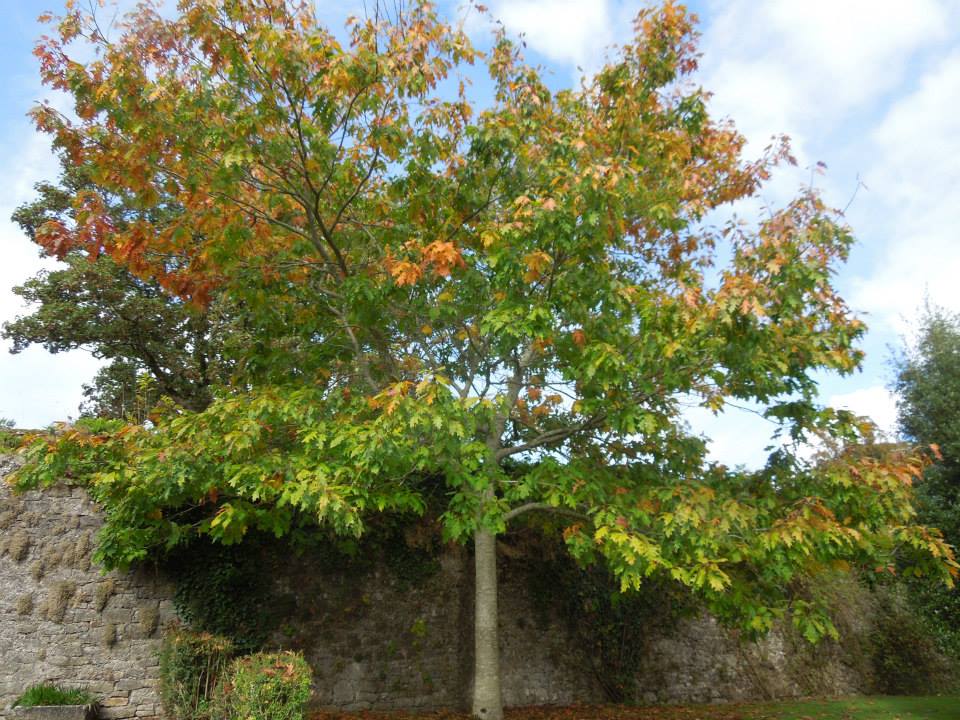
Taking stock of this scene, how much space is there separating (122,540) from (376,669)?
3764 mm

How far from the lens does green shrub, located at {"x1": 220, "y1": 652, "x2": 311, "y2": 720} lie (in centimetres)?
609

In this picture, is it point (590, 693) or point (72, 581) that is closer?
point (72, 581)

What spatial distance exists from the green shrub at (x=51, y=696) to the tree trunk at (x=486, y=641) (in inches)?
172

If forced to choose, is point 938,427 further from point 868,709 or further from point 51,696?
point 51,696

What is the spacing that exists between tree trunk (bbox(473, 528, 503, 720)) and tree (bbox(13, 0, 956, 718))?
0.03 metres

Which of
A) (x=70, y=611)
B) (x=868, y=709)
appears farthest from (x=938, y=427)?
(x=70, y=611)

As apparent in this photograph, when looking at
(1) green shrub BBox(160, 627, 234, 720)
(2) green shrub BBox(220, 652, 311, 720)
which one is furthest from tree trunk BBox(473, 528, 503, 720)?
(1) green shrub BBox(160, 627, 234, 720)

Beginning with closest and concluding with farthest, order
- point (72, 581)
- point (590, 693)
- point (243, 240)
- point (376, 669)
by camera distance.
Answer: point (243, 240) → point (72, 581) → point (376, 669) → point (590, 693)

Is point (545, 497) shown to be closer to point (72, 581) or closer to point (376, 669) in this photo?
point (376, 669)

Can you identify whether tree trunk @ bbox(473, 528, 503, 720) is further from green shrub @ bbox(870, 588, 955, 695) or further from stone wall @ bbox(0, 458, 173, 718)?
green shrub @ bbox(870, 588, 955, 695)

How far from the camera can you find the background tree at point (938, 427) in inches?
362

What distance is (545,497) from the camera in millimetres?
7254

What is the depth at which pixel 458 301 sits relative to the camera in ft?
25.3

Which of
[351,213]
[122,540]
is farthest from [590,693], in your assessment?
[351,213]
